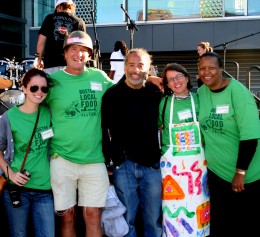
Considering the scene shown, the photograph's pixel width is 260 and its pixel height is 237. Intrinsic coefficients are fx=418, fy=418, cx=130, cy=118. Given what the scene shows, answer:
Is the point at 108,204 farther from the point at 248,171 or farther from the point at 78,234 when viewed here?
the point at 248,171

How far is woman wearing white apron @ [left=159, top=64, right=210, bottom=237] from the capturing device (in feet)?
12.3

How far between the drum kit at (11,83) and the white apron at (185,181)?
14.8 ft

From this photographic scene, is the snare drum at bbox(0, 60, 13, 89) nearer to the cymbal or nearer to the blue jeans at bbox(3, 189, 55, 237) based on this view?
the cymbal

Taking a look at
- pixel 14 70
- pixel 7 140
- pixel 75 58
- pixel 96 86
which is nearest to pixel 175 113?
pixel 96 86

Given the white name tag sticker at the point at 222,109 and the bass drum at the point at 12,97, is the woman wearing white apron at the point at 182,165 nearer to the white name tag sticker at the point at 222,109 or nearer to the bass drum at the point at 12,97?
the white name tag sticker at the point at 222,109

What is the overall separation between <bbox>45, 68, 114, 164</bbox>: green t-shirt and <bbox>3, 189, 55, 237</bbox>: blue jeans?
42 centimetres

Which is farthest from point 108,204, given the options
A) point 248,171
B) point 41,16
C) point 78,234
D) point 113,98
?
point 41,16

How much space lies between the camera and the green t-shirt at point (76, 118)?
367 centimetres

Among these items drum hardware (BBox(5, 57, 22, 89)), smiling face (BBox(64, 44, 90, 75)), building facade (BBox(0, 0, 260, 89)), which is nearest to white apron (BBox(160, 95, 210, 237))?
smiling face (BBox(64, 44, 90, 75))

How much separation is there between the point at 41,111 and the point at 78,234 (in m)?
1.34

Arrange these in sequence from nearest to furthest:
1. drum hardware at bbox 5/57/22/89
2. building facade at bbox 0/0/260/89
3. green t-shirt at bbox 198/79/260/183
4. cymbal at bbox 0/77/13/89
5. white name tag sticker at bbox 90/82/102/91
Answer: green t-shirt at bbox 198/79/260/183, white name tag sticker at bbox 90/82/102/91, cymbal at bbox 0/77/13/89, drum hardware at bbox 5/57/22/89, building facade at bbox 0/0/260/89

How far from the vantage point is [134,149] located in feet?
12.3

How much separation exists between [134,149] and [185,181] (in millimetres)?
545

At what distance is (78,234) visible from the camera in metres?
Result: 4.20
